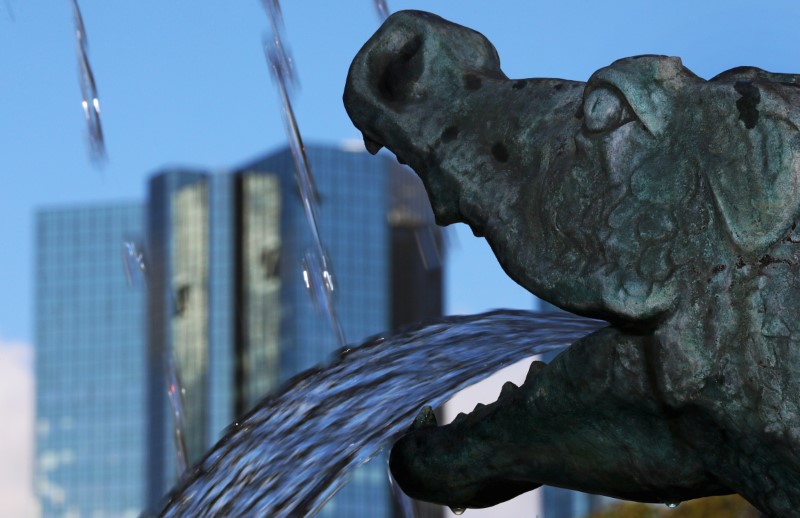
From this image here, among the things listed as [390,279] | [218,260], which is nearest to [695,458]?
[390,279]

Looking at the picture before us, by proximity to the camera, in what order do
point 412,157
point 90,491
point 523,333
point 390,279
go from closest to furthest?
1. point 412,157
2. point 523,333
3. point 390,279
4. point 90,491

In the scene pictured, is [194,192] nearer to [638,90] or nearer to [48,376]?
[48,376]

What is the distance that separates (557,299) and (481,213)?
19 centimetres

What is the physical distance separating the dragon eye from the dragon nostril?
0.99 feet

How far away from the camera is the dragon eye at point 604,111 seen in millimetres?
2283

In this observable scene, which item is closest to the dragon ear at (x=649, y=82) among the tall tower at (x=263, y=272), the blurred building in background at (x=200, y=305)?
the blurred building in background at (x=200, y=305)

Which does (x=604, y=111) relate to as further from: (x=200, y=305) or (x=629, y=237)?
(x=200, y=305)

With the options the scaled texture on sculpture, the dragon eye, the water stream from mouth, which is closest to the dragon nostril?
the scaled texture on sculpture

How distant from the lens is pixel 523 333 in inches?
143

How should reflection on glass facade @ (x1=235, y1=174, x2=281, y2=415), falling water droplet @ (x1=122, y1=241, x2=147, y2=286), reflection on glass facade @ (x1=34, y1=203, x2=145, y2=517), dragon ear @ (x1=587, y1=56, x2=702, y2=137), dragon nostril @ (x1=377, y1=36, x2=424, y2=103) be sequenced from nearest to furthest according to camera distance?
1. dragon ear @ (x1=587, y1=56, x2=702, y2=137)
2. dragon nostril @ (x1=377, y1=36, x2=424, y2=103)
3. falling water droplet @ (x1=122, y1=241, x2=147, y2=286)
4. reflection on glass facade @ (x1=235, y1=174, x2=281, y2=415)
5. reflection on glass facade @ (x1=34, y1=203, x2=145, y2=517)

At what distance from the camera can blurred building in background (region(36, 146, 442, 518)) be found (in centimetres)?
8850

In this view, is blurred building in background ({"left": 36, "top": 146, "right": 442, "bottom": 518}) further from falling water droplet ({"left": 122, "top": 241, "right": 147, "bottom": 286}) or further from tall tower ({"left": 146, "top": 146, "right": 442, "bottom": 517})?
falling water droplet ({"left": 122, "top": 241, "right": 147, "bottom": 286})

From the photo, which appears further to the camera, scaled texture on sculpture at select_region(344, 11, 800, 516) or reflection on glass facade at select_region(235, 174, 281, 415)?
reflection on glass facade at select_region(235, 174, 281, 415)

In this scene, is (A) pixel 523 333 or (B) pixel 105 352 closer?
(A) pixel 523 333
